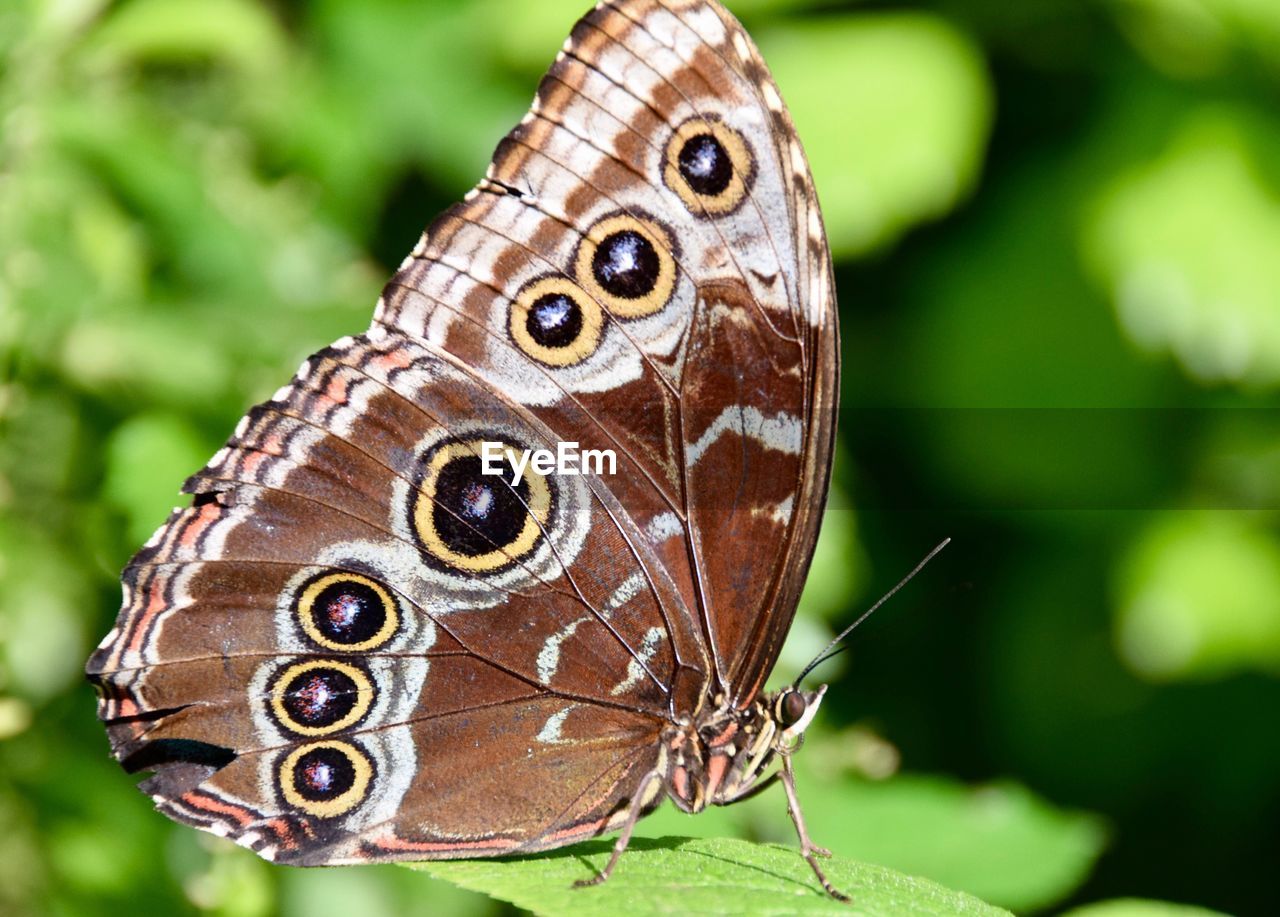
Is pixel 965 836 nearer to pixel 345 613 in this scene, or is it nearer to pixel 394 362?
pixel 345 613

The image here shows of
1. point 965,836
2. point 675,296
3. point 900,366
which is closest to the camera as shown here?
point 675,296

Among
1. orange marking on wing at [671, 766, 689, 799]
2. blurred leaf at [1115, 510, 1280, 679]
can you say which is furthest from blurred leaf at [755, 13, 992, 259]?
orange marking on wing at [671, 766, 689, 799]

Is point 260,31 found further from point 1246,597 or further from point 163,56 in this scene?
point 1246,597

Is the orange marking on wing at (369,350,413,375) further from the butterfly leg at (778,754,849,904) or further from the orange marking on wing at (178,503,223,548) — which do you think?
the butterfly leg at (778,754,849,904)

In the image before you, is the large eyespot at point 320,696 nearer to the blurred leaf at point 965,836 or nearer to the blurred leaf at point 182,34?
Answer: the blurred leaf at point 965,836

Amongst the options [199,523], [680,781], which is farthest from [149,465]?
[680,781]

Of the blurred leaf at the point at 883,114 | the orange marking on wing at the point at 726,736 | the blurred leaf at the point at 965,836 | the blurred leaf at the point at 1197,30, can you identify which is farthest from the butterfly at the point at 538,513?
the blurred leaf at the point at 1197,30

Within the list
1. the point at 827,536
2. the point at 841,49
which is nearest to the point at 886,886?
the point at 827,536

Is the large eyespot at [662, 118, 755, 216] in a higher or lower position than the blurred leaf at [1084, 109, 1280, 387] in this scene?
lower
